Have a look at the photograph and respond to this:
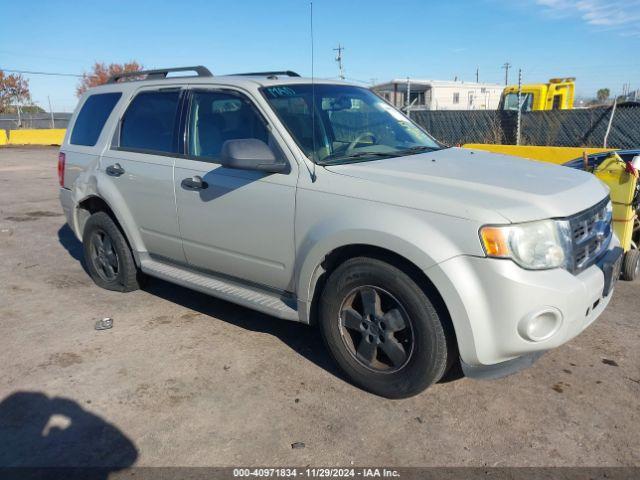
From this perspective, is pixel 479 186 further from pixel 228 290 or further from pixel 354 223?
pixel 228 290

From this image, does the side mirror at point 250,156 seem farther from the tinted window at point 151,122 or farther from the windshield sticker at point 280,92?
the tinted window at point 151,122

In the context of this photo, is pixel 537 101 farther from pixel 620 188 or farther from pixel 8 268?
pixel 8 268

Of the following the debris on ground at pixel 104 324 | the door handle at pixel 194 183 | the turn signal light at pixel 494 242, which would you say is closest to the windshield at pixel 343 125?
the door handle at pixel 194 183

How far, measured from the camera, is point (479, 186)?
296 cm

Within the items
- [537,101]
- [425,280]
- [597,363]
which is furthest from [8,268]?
[537,101]

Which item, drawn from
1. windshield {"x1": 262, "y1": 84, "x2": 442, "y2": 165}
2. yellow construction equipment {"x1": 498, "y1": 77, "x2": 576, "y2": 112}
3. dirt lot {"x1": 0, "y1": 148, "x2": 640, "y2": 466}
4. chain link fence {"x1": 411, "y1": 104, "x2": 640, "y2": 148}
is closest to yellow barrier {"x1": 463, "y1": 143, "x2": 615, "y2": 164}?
chain link fence {"x1": 411, "y1": 104, "x2": 640, "y2": 148}

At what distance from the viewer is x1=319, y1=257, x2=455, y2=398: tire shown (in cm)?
296

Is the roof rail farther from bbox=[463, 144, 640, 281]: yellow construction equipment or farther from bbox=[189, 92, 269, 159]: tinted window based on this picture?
bbox=[463, 144, 640, 281]: yellow construction equipment

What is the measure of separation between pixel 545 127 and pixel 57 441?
14185mm

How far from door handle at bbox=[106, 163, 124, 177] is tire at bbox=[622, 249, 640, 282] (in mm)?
4794

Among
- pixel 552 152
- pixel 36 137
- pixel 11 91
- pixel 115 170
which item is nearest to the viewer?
pixel 115 170

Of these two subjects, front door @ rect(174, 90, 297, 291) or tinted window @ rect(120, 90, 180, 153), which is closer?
front door @ rect(174, 90, 297, 291)

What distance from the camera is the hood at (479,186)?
2.78 m

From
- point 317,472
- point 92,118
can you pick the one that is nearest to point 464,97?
point 92,118
